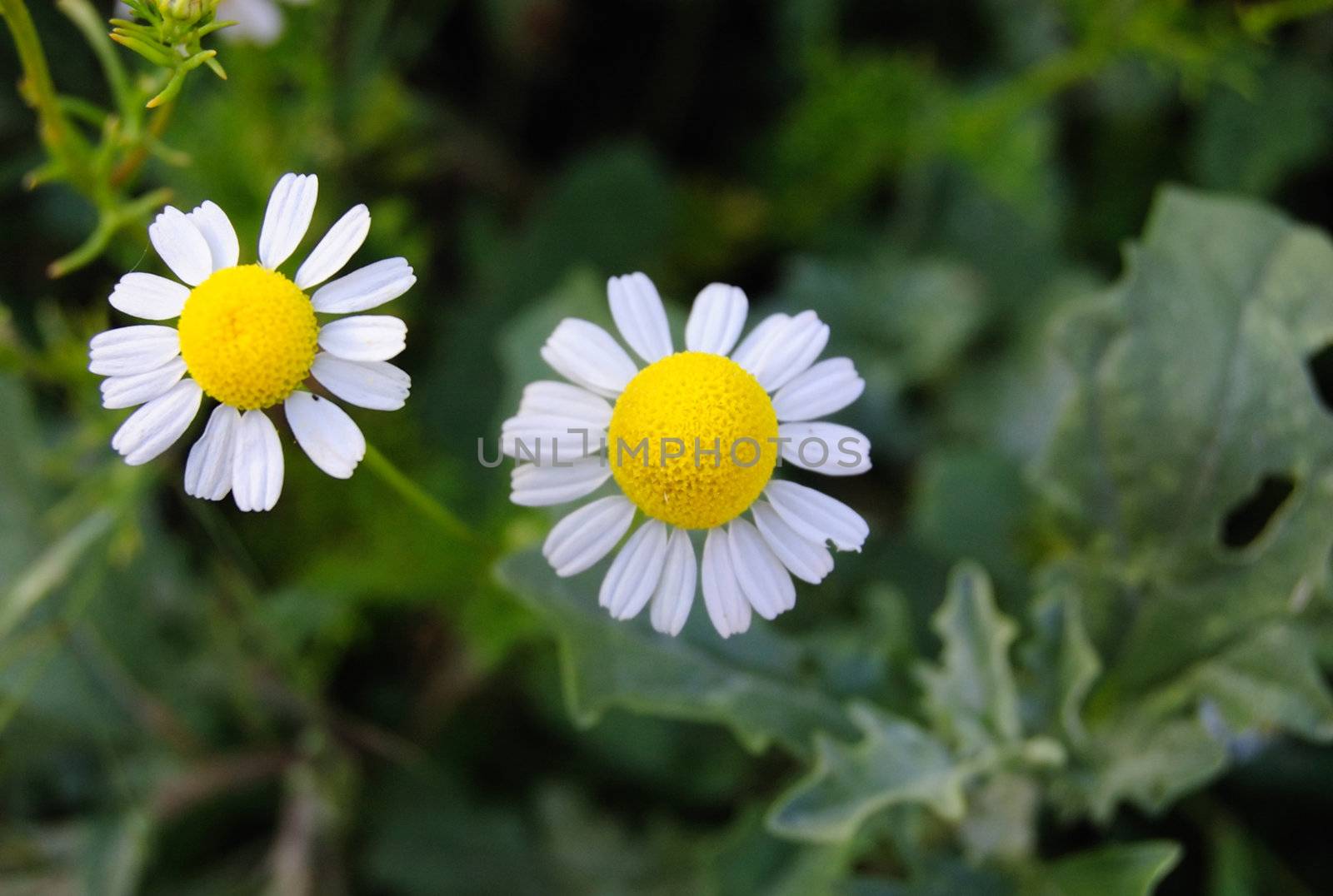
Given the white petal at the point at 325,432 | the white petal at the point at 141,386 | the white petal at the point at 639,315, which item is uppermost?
the white petal at the point at 639,315

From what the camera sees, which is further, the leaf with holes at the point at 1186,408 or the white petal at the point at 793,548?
the leaf with holes at the point at 1186,408

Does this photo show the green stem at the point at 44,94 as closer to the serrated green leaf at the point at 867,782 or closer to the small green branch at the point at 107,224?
the small green branch at the point at 107,224

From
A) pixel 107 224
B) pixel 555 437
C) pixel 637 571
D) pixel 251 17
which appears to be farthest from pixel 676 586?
pixel 251 17

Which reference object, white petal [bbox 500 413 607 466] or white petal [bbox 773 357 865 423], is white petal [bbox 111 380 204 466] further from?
white petal [bbox 773 357 865 423]

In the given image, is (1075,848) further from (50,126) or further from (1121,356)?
(50,126)

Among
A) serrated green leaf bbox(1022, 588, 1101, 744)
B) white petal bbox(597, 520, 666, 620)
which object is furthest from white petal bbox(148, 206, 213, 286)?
serrated green leaf bbox(1022, 588, 1101, 744)

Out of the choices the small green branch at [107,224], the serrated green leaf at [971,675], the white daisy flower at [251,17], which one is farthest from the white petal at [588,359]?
the white daisy flower at [251,17]
